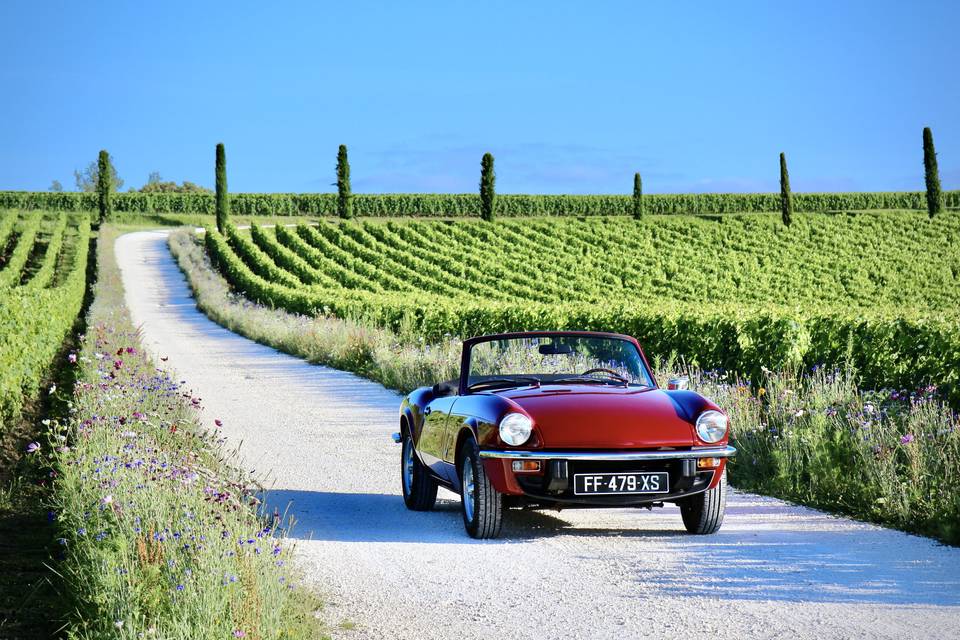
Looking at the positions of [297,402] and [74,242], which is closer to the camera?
[297,402]

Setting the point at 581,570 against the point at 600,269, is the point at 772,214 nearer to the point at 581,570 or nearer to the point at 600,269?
the point at 600,269

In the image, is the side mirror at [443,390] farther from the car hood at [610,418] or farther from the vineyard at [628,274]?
the vineyard at [628,274]

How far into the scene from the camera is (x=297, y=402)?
58.0ft

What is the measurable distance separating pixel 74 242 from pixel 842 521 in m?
70.3

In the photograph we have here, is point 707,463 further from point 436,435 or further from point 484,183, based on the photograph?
point 484,183

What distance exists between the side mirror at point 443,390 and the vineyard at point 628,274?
7718 mm

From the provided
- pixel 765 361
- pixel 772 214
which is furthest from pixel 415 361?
pixel 772 214

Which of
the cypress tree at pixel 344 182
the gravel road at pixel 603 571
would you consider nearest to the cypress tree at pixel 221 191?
the cypress tree at pixel 344 182

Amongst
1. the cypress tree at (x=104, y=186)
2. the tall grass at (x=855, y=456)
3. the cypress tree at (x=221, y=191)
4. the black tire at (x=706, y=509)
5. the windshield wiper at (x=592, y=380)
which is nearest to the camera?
the black tire at (x=706, y=509)

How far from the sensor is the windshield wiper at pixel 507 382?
878 cm

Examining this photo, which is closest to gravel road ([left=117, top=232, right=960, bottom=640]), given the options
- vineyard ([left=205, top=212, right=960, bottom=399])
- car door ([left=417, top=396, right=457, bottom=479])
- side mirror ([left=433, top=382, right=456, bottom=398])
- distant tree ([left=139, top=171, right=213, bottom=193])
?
car door ([left=417, top=396, right=457, bottom=479])

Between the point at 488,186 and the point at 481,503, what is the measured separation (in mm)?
75541

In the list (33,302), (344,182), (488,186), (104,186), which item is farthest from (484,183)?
(33,302)

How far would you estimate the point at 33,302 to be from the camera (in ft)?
91.7
